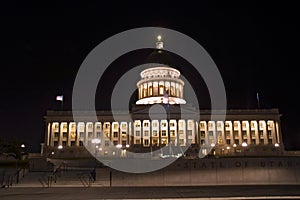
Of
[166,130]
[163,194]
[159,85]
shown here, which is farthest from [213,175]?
[159,85]

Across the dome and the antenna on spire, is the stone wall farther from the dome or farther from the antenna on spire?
the antenna on spire

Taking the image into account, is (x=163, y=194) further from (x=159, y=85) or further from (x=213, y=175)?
(x=159, y=85)

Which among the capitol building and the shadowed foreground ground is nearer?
the shadowed foreground ground

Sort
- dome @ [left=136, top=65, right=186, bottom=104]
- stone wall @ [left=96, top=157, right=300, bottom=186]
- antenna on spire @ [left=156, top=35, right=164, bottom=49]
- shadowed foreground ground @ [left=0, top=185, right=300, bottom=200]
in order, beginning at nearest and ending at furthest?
shadowed foreground ground @ [left=0, top=185, right=300, bottom=200] → stone wall @ [left=96, top=157, right=300, bottom=186] → dome @ [left=136, top=65, right=186, bottom=104] → antenna on spire @ [left=156, top=35, right=164, bottom=49]

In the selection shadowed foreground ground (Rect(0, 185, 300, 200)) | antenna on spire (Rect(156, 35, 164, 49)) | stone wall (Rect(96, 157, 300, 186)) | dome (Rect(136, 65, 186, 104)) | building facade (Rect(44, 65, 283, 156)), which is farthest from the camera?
antenna on spire (Rect(156, 35, 164, 49))

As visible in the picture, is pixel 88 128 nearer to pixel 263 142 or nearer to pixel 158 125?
pixel 158 125

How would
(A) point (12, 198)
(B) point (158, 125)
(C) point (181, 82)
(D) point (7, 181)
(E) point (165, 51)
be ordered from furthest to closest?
(E) point (165, 51) → (C) point (181, 82) → (B) point (158, 125) → (D) point (7, 181) → (A) point (12, 198)

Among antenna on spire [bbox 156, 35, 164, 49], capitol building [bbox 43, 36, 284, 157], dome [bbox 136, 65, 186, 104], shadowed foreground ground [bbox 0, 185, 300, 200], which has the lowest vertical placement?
shadowed foreground ground [bbox 0, 185, 300, 200]

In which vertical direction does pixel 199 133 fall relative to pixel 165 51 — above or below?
below

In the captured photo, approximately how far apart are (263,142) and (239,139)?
6.86 m

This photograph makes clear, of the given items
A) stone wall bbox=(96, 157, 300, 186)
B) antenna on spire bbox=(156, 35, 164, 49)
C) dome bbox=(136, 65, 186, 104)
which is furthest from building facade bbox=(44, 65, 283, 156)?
stone wall bbox=(96, 157, 300, 186)

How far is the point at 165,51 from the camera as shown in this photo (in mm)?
114062

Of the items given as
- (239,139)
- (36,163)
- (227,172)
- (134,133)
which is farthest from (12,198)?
(239,139)

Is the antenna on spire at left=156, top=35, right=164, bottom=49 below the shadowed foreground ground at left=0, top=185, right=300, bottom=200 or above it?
above
